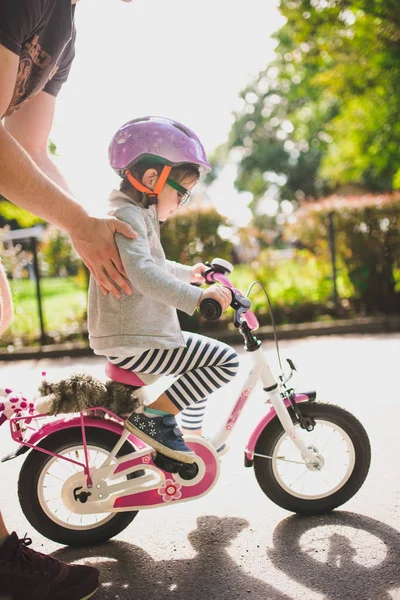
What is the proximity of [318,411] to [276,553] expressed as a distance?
62 cm

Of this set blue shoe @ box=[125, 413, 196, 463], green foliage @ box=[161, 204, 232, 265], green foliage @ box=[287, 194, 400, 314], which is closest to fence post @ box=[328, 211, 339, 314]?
green foliage @ box=[287, 194, 400, 314]

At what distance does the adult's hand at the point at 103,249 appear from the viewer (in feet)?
7.32

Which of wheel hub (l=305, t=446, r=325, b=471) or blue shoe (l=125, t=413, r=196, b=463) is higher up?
blue shoe (l=125, t=413, r=196, b=463)

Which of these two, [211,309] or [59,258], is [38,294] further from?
[211,309]

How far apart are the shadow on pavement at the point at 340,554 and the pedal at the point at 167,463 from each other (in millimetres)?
514

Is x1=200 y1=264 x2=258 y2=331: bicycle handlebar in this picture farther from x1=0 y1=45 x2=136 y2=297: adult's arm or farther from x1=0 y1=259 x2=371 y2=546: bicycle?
x1=0 y1=45 x2=136 y2=297: adult's arm

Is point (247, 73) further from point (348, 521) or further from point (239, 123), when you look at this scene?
point (348, 521)

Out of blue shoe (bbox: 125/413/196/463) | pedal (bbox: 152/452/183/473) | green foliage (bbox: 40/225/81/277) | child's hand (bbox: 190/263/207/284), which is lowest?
pedal (bbox: 152/452/183/473)

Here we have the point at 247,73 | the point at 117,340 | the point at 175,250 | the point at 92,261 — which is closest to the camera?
the point at 92,261

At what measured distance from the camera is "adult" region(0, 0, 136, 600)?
2.02m

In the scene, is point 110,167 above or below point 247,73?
below

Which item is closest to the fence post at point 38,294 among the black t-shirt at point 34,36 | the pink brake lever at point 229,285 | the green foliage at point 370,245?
the green foliage at point 370,245

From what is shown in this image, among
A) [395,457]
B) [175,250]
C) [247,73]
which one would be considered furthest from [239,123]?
[395,457]

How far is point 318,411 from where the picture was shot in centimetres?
278
